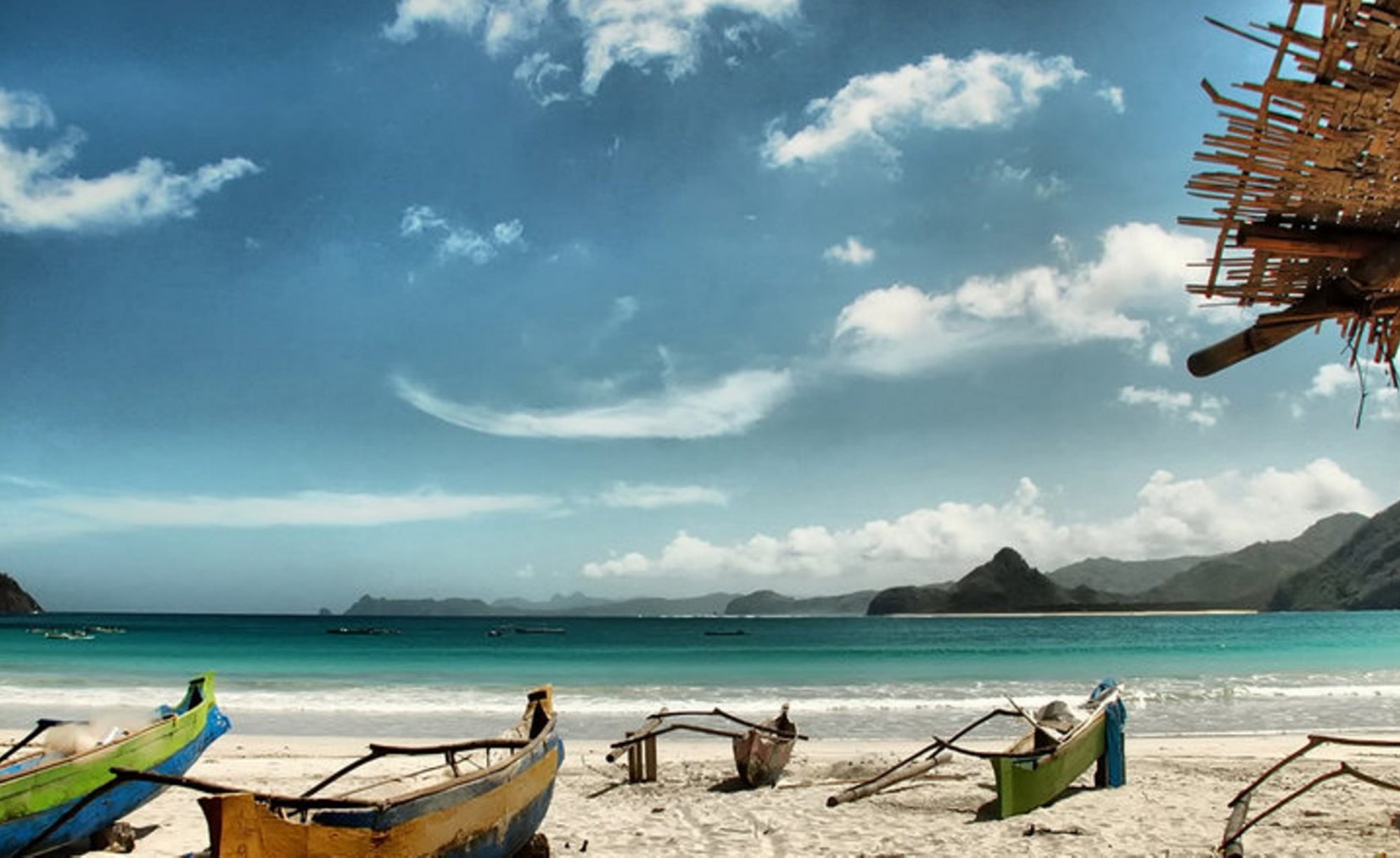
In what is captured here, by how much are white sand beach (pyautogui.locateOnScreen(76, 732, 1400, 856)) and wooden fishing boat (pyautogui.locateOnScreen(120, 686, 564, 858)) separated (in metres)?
1.71

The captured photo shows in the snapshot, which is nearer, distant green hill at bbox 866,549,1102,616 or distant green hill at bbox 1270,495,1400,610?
distant green hill at bbox 1270,495,1400,610

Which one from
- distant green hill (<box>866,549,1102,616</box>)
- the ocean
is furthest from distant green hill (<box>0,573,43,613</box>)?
distant green hill (<box>866,549,1102,616</box>)

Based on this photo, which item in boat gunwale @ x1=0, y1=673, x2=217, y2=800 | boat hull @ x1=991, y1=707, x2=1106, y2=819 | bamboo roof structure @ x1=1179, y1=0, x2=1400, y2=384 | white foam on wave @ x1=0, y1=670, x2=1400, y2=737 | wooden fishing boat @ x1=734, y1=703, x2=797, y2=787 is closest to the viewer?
bamboo roof structure @ x1=1179, y1=0, x2=1400, y2=384

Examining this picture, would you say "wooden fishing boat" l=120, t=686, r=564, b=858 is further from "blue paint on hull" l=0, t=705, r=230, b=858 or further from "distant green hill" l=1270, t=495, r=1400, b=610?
"distant green hill" l=1270, t=495, r=1400, b=610

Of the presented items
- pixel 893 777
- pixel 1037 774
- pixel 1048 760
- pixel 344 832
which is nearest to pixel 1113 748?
pixel 1048 760

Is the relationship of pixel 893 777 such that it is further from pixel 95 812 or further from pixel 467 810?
pixel 95 812

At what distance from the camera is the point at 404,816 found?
5340mm

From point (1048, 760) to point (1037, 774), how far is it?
0.19m

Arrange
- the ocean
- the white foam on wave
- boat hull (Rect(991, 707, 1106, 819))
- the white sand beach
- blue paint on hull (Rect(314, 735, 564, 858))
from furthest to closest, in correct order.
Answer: the ocean → the white foam on wave → boat hull (Rect(991, 707, 1106, 819)) → the white sand beach → blue paint on hull (Rect(314, 735, 564, 858))

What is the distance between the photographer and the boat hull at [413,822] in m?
4.66

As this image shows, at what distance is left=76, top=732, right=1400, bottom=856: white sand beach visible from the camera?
26.9ft

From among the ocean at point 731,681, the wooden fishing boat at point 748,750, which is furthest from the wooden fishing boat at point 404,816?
the ocean at point 731,681

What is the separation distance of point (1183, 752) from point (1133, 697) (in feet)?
29.0

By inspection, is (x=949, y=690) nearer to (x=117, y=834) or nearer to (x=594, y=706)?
(x=594, y=706)
